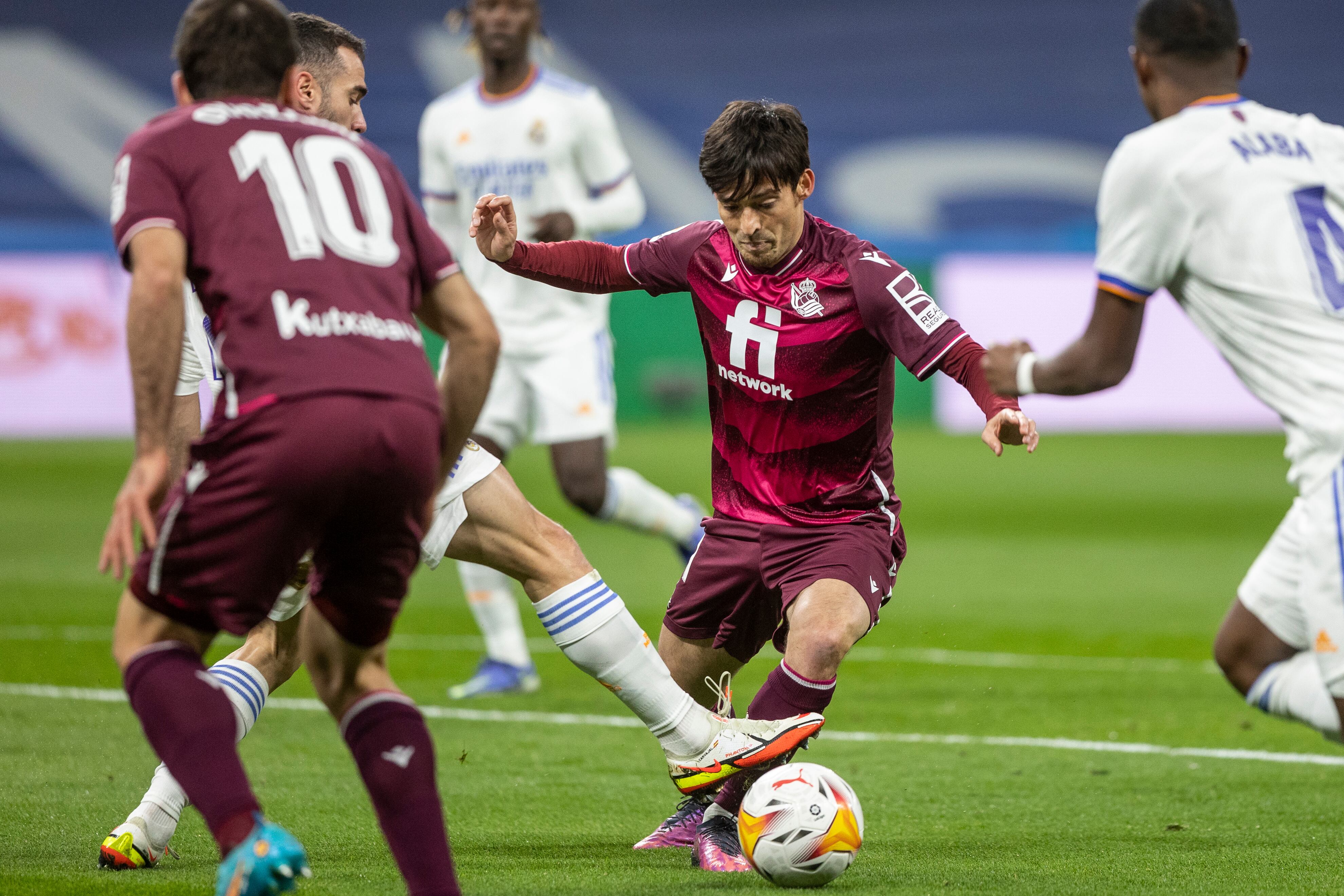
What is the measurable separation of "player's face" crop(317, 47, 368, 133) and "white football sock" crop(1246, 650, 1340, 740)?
2673 mm

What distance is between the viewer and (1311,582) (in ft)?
10.9

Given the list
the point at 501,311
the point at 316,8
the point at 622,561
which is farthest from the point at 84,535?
the point at 316,8

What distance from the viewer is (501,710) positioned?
654 cm

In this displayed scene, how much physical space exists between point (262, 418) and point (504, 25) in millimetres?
5120

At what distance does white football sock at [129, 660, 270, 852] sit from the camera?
4.07m

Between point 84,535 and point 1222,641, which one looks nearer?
point 1222,641

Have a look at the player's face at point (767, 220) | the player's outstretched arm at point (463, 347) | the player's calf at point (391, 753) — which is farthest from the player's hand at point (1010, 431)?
the player's calf at point (391, 753)

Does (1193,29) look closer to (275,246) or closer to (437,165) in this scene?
(275,246)

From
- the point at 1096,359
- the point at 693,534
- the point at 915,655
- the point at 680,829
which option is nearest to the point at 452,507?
the point at 680,829

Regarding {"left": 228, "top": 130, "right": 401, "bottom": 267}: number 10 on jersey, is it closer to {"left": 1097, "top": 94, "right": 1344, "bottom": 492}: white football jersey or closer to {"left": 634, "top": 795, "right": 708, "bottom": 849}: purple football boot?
{"left": 1097, "top": 94, "right": 1344, "bottom": 492}: white football jersey

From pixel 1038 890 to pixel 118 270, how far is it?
18696 mm

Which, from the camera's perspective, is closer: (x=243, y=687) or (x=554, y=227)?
(x=243, y=687)

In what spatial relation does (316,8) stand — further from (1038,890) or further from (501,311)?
(1038,890)

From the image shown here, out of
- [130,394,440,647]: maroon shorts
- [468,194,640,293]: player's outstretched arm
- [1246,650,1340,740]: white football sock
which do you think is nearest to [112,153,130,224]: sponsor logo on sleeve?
[130,394,440,647]: maroon shorts
